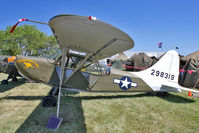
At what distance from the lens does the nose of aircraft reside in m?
3.87

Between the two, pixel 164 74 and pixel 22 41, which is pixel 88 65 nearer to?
pixel 164 74

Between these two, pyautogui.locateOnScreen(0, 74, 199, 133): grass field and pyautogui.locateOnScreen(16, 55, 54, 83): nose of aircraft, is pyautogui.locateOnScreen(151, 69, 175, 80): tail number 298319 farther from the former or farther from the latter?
pyautogui.locateOnScreen(16, 55, 54, 83): nose of aircraft

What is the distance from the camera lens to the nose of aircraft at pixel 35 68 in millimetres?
3873

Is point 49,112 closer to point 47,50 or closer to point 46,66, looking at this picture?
point 46,66

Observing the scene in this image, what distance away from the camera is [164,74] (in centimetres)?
566

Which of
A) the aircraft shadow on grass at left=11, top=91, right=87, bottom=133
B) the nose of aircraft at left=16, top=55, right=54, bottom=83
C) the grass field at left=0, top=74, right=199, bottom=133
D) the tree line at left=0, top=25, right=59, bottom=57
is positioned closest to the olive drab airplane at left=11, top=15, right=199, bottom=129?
the nose of aircraft at left=16, top=55, right=54, bottom=83

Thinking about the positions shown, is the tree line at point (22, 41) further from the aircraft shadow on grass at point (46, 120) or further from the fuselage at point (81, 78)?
the aircraft shadow on grass at point (46, 120)

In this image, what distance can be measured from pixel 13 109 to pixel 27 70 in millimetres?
1313

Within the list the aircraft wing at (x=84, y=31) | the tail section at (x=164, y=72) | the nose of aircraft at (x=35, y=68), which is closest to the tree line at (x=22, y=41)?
the nose of aircraft at (x=35, y=68)

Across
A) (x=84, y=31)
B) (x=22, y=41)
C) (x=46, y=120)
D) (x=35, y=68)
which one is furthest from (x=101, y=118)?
(x=22, y=41)

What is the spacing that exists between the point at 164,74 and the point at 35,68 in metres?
5.97

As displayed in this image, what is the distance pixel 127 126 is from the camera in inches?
120

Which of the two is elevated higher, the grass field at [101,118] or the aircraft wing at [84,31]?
the aircraft wing at [84,31]

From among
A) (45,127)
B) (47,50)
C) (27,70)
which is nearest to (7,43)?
Result: (47,50)
